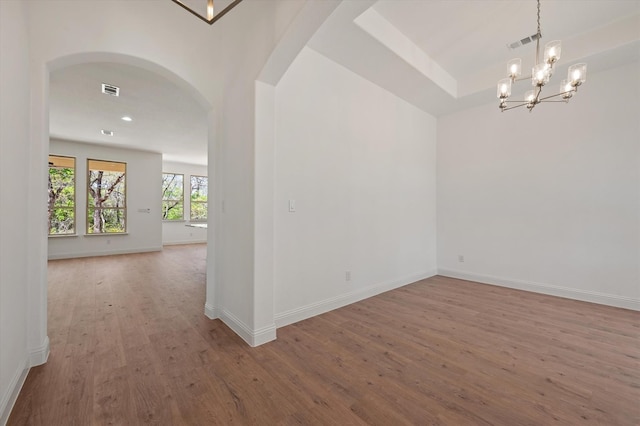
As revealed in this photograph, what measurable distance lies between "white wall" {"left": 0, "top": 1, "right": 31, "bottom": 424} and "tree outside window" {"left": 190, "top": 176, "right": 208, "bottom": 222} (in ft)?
27.0

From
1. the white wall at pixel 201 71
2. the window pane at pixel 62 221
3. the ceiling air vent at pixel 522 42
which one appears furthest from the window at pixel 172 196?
the ceiling air vent at pixel 522 42

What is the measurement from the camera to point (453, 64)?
369cm

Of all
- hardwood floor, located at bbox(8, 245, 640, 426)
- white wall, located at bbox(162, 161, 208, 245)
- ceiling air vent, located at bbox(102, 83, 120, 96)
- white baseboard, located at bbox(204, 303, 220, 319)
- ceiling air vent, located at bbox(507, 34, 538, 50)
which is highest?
ceiling air vent, located at bbox(507, 34, 538, 50)

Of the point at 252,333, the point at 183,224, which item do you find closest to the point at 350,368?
the point at 252,333

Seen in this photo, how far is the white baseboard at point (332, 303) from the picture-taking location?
104 inches

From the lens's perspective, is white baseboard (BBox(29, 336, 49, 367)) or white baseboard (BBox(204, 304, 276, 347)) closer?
white baseboard (BBox(29, 336, 49, 367))

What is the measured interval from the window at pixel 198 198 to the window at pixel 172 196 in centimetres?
37

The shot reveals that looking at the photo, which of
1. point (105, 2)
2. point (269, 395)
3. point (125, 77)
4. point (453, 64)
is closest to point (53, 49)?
point (105, 2)

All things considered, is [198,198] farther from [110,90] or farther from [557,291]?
[557,291]

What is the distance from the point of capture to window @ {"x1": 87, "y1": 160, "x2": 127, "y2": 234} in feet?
22.5

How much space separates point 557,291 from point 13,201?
19.0 ft

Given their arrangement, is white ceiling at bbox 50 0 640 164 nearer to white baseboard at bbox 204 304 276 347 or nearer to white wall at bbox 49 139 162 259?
white wall at bbox 49 139 162 259

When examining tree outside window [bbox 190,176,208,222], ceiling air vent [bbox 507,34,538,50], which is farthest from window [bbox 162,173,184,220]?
ceiling air vent [bbox 507,34,538,50]

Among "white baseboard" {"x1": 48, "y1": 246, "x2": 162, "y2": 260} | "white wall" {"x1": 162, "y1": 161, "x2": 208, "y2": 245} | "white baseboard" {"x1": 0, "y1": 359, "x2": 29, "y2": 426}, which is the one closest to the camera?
"white baseboard" {"x1": 0, "y1": 359, "x2": 29, "y2": 426}
